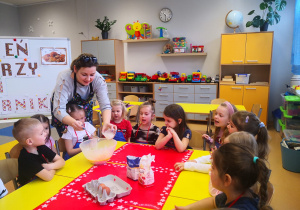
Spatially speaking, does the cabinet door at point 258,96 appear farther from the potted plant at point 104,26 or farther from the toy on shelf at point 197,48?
the potted plant at point 104,26

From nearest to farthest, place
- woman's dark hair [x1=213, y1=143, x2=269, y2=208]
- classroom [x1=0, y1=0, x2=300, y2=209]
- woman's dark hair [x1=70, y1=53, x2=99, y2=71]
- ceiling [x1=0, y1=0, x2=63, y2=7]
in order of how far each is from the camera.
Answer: woman's dark hair [x1=213, y1=143, x2=269, y2=208] → woman's dark hair [x1=70, y1=53, x2=99, y2=71] → classroom [x1=0, y1=0, x2=300, y2=209] → ceiling [x1=0, y1=0, x2=63, y2=7]

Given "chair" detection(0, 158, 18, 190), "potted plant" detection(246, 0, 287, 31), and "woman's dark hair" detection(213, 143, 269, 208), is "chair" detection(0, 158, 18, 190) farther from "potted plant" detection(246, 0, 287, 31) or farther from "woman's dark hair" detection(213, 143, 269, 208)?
"potted plant" detection(246, 0, 287, 31)

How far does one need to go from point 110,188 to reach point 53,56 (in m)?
2.56

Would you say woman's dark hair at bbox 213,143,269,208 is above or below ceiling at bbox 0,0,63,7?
below

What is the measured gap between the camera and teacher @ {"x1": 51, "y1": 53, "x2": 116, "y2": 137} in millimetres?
1860

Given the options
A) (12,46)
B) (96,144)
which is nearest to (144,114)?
(96,144)

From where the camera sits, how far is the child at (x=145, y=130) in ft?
7.66

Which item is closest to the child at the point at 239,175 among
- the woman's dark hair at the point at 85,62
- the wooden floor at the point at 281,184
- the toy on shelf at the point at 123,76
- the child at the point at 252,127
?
the child at the point at 252,127

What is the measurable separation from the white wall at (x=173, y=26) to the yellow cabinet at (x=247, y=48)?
0.54 metres

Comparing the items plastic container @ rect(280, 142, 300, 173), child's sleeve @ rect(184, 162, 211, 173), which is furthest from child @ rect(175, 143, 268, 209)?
plastic container @ rect(280, 142, 300, 173)

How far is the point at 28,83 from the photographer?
10.4 ft

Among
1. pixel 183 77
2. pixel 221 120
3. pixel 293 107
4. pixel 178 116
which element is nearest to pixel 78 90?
pixel 178 116

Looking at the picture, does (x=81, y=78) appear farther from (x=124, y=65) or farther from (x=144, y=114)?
(x=124, y=65)

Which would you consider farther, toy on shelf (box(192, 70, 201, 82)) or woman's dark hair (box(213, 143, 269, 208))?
toy on shelf (box(192, 70, 201, 82))
